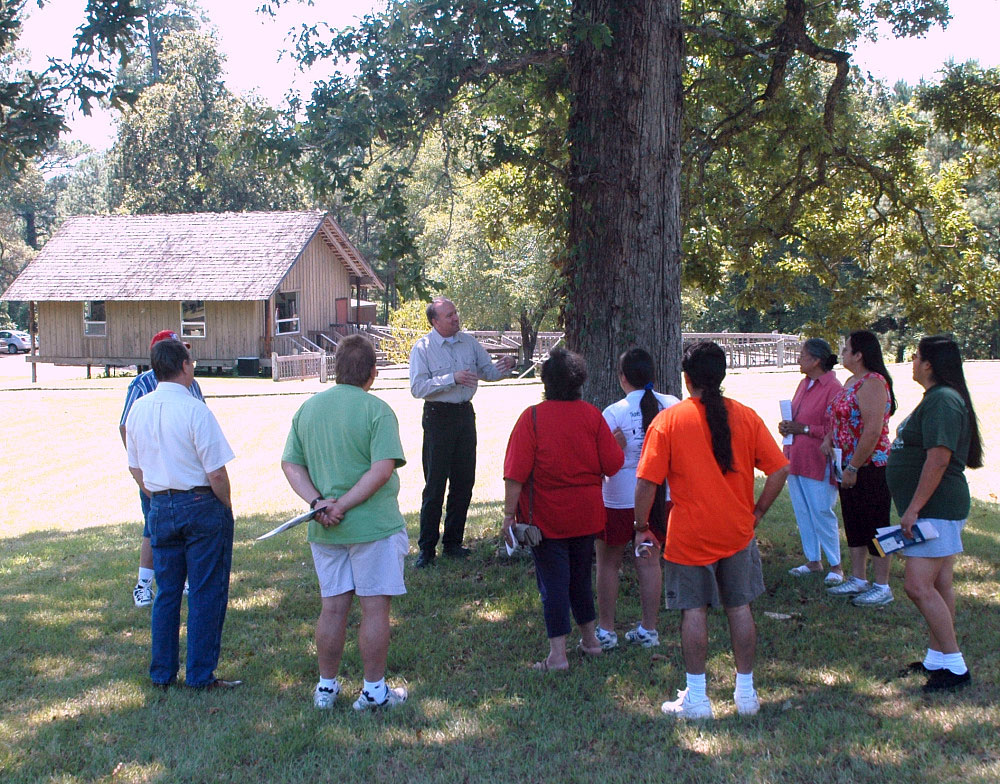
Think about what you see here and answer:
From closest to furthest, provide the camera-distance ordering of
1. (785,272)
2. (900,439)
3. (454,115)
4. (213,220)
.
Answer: (900,439) < (454,115) < (785,272) < (213,220)

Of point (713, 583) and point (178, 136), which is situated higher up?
point (178, 136)

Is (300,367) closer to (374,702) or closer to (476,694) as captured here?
(476,694)

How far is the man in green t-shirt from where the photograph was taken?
4781mm

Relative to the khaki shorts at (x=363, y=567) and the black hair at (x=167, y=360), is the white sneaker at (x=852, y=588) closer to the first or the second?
the khaki shorts at (x=363, y=567)

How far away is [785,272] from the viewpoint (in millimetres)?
12672

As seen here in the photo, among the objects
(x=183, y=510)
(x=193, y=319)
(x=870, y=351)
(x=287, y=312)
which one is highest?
(x=287, y=312)

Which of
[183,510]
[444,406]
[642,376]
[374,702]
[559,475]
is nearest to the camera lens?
[374,702]

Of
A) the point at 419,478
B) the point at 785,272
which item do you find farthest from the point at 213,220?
the point at 785,272

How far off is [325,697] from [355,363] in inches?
67.7

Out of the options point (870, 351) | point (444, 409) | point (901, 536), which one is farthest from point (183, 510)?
point (870, 351)

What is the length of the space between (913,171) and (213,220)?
36733mm

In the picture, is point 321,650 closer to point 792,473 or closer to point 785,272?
point 792,473

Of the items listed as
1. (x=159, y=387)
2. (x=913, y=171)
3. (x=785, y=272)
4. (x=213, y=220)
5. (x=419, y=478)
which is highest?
(x=213, y=220)

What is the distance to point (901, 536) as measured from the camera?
504 centimetres
